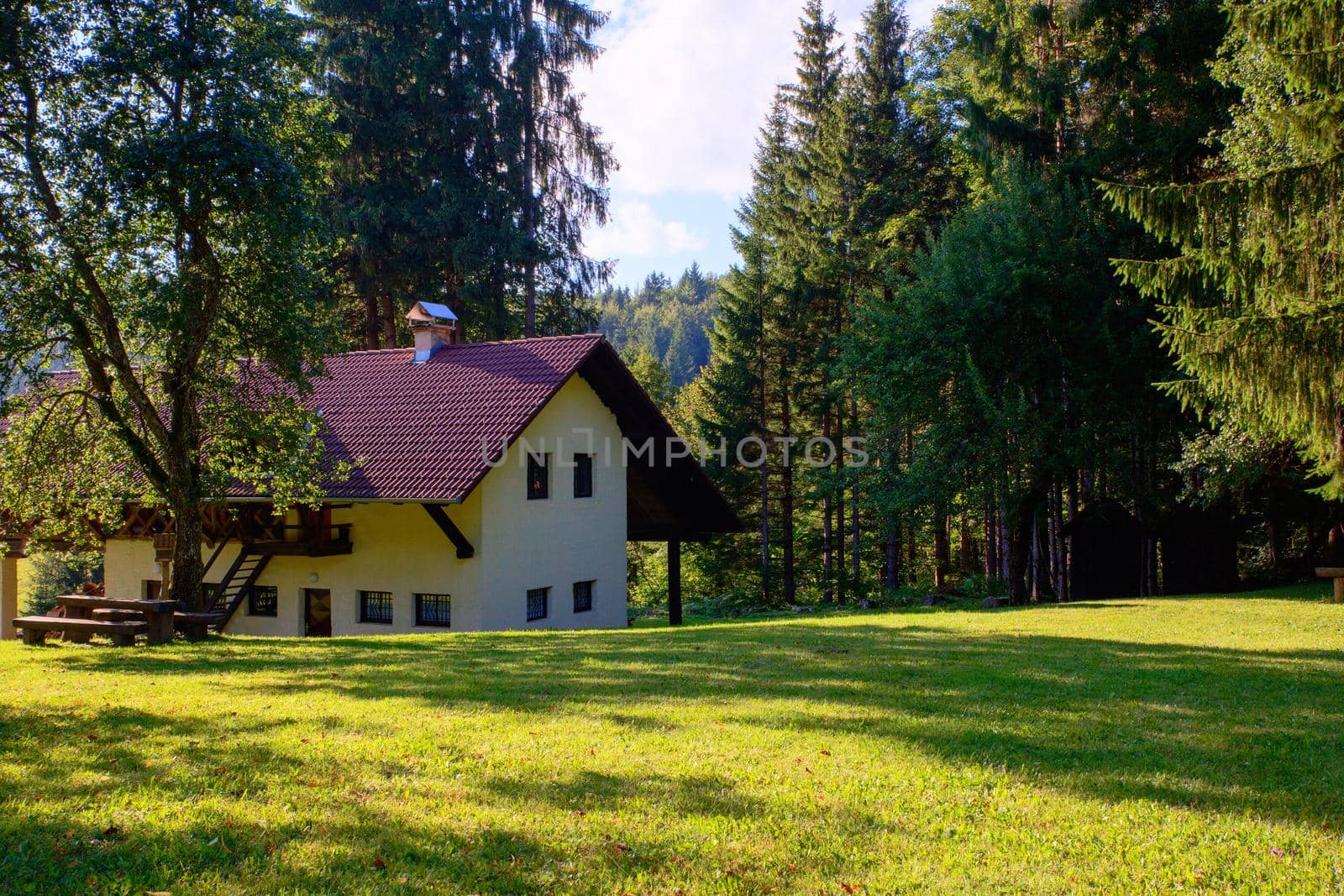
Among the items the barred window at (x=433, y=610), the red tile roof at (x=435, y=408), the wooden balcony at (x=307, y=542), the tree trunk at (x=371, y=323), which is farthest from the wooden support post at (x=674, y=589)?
the tree trunk at (x=371, y=323)

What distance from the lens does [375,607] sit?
18.6m

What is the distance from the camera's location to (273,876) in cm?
398

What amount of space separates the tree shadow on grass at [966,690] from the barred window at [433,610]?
17.2ft

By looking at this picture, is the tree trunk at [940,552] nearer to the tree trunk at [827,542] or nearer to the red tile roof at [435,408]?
the tree trunk at [827,542]

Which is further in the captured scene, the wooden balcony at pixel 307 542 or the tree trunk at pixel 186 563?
the wooden balcony at pixel 307 542

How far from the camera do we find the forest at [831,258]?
435 inches

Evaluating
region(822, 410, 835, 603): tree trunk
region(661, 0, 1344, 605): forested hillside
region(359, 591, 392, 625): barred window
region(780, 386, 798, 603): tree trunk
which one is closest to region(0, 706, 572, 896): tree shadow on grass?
region(661, 0, 1344, 605): forested hillside

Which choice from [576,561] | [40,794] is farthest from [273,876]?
[576,561]

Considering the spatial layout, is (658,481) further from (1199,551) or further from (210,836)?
(210,836)

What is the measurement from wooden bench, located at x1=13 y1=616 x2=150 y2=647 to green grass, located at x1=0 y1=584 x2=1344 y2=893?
240 centimetres

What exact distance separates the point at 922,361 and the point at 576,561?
30.1 ft

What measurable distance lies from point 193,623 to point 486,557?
5.77 metres

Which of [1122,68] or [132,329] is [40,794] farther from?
[1122,68]

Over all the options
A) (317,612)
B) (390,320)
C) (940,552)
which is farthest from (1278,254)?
(390,320)
